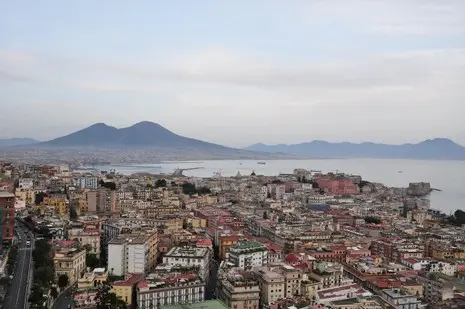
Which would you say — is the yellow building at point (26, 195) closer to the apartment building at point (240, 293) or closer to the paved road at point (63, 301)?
the paved road at point (63, 301)

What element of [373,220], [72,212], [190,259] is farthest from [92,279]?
[373,220]

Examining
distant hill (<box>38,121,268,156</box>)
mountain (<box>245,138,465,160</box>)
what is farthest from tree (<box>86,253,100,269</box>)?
mountain (<box>245,138,465,160</box>)

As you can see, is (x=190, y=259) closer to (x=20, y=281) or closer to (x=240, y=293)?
(x=240, y=293)

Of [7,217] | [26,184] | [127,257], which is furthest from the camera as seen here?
[26,184]

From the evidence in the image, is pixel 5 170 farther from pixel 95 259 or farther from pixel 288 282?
pixel 288 282

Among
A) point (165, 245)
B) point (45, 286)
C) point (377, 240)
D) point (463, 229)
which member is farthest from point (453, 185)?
point (45, 286)

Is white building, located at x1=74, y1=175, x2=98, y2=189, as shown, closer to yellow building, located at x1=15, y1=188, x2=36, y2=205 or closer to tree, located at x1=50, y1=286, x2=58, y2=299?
yellow building, located at x1=15, y1=188, x2=36, y2=205

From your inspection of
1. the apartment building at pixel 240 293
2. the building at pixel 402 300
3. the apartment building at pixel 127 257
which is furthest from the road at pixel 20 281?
the building at pixel 402 300
